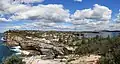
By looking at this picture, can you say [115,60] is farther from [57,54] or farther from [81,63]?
[57,54]

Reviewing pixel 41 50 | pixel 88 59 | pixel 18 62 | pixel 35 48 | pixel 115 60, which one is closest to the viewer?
pixel 115 60

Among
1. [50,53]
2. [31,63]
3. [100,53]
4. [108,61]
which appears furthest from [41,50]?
[108,61]

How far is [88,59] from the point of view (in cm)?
7488

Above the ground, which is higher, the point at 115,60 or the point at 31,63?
the point at 115,60

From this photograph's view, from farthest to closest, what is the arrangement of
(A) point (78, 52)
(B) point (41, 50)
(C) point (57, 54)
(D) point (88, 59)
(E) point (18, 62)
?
(B) point (41, 50)
(C) point (57, 54)
(A) point (78, 52)
(D) point (88, 59)
(E) point (18, 62)

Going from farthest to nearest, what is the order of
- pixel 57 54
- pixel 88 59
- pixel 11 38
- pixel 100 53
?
pixel 11 38
pixel 57 54
pixel 100 53
pixel 88 59

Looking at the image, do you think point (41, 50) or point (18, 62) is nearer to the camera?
point (18, 62)

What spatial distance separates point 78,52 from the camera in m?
100

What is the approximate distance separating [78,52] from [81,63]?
25.4 meters

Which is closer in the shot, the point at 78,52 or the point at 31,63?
the point at 31,63

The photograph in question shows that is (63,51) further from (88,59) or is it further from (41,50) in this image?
(88,59)

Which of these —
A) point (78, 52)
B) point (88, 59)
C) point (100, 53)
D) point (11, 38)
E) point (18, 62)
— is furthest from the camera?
point (11, 38)

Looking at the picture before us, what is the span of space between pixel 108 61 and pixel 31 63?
3243cm

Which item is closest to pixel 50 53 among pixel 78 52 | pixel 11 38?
pixel 78 52
